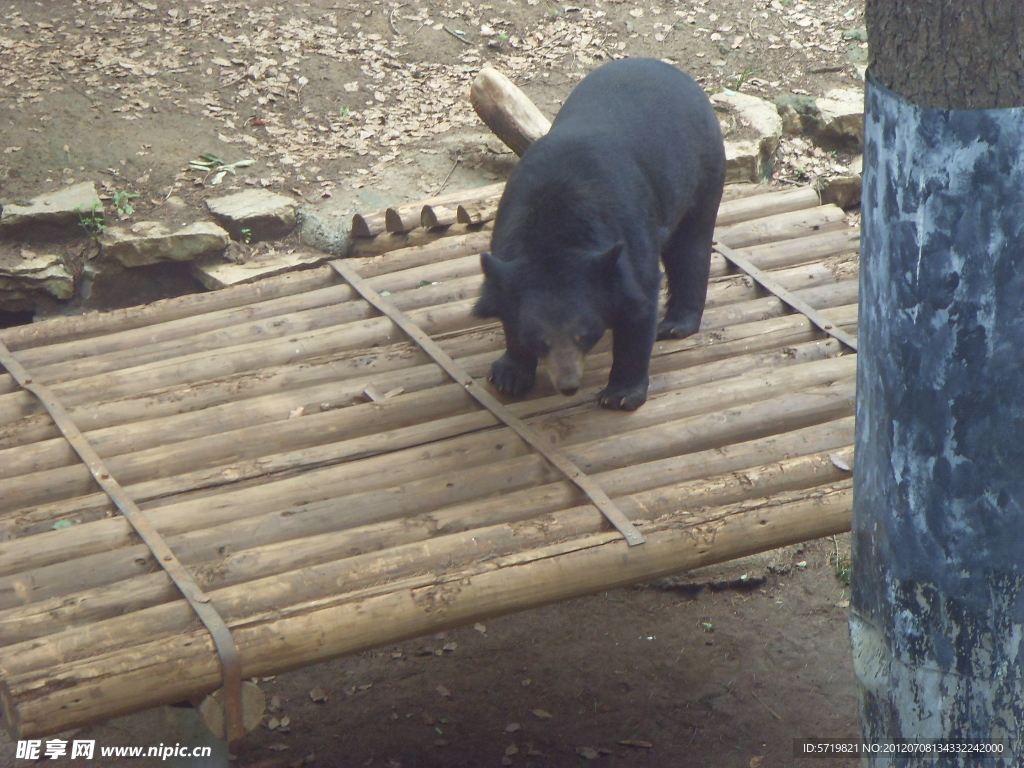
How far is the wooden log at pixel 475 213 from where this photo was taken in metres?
5.20

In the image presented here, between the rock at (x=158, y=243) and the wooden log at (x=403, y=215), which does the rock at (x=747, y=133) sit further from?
the rock at (x=158, y=243)

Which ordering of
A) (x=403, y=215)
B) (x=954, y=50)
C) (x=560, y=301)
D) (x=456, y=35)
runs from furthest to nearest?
(x=456, y=35)
(x=403, y=215)
(x=560, y=301)
(x=954, y=50)

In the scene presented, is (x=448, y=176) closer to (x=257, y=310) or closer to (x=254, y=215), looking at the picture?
(x=254, y=215)

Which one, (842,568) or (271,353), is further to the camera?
(842,568)

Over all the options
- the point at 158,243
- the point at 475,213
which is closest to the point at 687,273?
the point at 475,213

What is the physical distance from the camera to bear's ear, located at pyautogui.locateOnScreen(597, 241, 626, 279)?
3336 mm

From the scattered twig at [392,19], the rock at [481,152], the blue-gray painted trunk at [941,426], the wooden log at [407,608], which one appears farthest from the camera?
the scattered twig at [392,19]

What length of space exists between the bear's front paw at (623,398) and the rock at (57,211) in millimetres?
3356

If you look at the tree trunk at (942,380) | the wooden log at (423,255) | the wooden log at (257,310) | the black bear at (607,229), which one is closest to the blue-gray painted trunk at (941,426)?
the tree trunk at (942,380)

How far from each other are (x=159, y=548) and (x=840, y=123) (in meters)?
5.43

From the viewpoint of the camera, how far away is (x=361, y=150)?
664 cm

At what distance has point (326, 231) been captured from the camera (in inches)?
234

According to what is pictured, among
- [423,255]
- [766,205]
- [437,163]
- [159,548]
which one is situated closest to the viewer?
[159,548]

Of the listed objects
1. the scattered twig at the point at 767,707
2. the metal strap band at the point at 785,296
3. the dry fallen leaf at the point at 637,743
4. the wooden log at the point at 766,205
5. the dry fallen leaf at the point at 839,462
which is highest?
the wooden log at the point at 766,205
